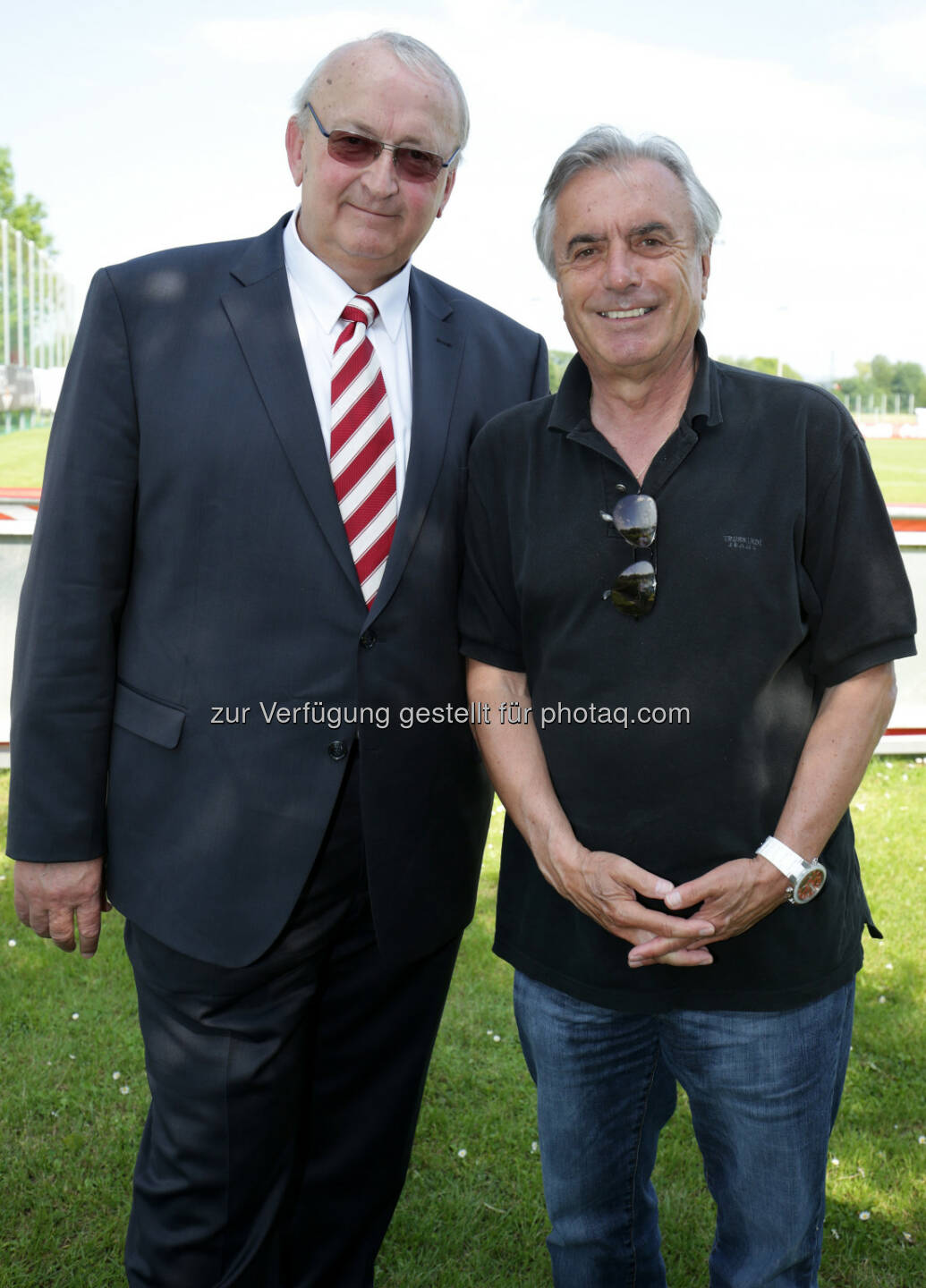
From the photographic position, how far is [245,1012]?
2389 millimetres

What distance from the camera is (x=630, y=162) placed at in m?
2.05

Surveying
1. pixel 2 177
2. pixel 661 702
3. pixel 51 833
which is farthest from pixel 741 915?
pixel 2 177

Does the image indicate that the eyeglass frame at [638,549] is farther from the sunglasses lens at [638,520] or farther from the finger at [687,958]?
the finger at [687,958]

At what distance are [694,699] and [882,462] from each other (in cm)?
2248

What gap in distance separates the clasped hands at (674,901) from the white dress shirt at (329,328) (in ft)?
2.92

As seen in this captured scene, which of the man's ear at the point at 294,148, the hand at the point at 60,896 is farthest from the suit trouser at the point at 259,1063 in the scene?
the man's ear at the point at 294,148

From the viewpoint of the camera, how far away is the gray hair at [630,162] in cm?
205

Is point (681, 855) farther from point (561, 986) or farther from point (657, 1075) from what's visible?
point (657, 1075)

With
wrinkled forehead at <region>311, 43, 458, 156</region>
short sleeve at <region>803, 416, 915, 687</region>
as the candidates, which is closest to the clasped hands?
short sleeve at <region>803, 416, 915, 687</region>

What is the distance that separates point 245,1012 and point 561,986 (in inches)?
28.1

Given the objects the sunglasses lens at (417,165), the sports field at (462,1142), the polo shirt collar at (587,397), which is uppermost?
the sunglasses lens at (417,165)

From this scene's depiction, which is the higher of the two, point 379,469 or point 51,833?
point 379,469

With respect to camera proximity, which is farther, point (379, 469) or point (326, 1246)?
point (326, 1246)

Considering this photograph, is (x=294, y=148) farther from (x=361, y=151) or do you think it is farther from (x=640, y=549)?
(x=640, y=549)
